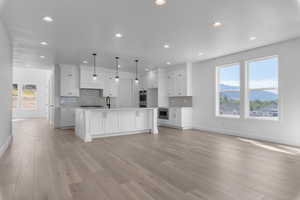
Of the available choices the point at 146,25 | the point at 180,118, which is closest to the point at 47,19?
the point at 146,25

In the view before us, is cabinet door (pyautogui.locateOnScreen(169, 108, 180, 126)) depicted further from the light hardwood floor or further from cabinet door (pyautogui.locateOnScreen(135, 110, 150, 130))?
the light hardwood floor

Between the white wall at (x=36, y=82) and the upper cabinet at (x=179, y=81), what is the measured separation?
26.4 ft

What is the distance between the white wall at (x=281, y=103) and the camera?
4328 millimetres

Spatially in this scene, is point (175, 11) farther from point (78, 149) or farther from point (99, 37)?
point (78, 149)

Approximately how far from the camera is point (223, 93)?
6191 millimetres

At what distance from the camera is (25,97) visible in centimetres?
1096

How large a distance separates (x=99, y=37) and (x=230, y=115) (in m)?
4.99

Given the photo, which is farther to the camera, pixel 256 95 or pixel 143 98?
pixel 143 98

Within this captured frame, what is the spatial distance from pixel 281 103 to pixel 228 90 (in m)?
1.68

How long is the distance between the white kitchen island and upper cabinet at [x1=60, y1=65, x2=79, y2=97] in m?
2.15

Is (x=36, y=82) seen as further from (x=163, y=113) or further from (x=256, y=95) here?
Answer: (x=256, y=95)

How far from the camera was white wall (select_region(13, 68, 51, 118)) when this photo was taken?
10766 millimetres

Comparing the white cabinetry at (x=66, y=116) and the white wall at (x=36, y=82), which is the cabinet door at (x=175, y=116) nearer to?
the white cabinetry at (x=66, y=116)

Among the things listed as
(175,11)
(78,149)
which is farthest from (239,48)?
(78,149)
